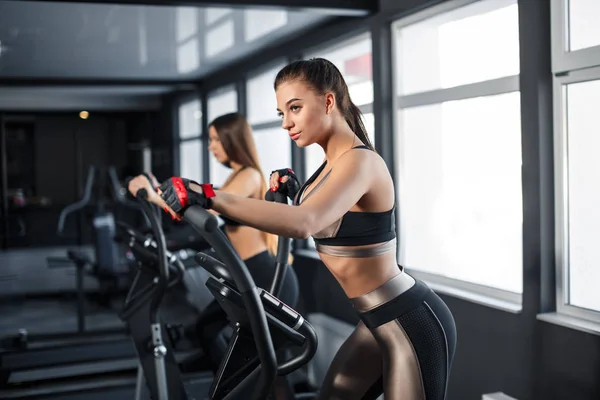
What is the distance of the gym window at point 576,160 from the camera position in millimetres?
2855

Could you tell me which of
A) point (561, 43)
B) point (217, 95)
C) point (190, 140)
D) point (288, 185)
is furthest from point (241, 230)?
point (190, 140)

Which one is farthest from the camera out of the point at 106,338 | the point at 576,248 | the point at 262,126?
the point at 262,126

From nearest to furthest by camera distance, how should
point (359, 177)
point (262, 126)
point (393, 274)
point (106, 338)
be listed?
point (359, 177), point (393, 274), point (106, 338), point (262, 126)

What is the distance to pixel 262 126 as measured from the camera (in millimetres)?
6465

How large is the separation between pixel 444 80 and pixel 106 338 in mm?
3446

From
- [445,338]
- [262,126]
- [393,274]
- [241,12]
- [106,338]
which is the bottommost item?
[106,338]

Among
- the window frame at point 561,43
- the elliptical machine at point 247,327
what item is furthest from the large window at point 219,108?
the elliptical machine at point 247,327

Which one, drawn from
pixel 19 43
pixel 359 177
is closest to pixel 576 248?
pixel 359 177

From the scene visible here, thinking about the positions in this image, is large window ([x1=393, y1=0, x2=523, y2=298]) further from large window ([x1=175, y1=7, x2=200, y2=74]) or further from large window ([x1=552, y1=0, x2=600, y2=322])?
large window ([x1=175, y1=7, x2=200, y2=74])

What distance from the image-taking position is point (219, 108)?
8.46 meters

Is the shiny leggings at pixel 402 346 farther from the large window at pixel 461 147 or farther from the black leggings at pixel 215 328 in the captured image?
the large window at pixel 461 147

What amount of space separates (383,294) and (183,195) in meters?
0.68

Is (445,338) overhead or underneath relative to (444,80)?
underneath

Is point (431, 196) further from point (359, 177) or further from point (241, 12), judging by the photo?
point (359, 177)
